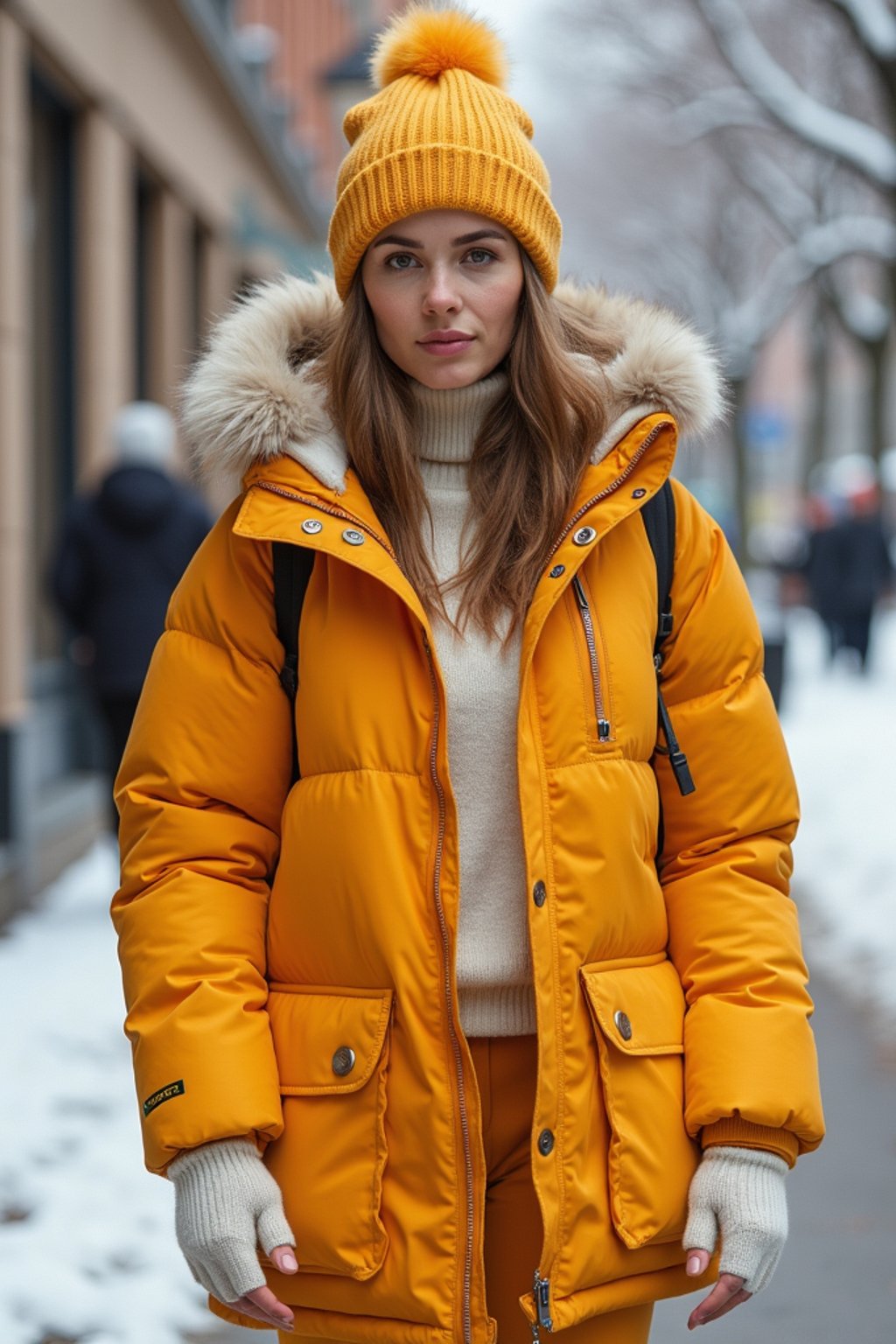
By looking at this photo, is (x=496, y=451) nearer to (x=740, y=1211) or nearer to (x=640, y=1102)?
(x=640, y=1102)

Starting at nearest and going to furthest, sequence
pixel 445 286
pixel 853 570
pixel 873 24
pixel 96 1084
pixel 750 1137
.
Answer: pixel 750 1137 → pixel 445 286 → pixel 96 1084 → pixel 873 24 → pixel 853 570

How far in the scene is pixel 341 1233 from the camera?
2213mm

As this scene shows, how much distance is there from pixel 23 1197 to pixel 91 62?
7.29 meters

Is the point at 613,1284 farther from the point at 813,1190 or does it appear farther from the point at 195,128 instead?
the point at 195,128

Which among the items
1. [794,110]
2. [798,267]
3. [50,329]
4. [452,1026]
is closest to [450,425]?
[452,1026]

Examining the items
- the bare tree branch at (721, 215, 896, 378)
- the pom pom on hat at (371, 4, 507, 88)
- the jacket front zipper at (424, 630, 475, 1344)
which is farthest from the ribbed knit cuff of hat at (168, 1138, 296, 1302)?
the bare tree branch at (721, 215, 896, 378)

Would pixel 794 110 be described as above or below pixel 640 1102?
above

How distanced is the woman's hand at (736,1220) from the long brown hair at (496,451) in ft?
2.31

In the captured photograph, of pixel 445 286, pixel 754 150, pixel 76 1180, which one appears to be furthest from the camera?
pixel 754 150

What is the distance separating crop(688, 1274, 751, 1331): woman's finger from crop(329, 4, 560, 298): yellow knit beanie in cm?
129

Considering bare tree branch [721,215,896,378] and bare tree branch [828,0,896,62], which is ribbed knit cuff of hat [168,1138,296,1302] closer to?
bare tree branch [828,0,896,62]

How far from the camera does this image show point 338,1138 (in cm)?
224

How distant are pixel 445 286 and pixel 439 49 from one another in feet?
1.20

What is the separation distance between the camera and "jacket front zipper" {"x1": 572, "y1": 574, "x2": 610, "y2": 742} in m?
2.32
